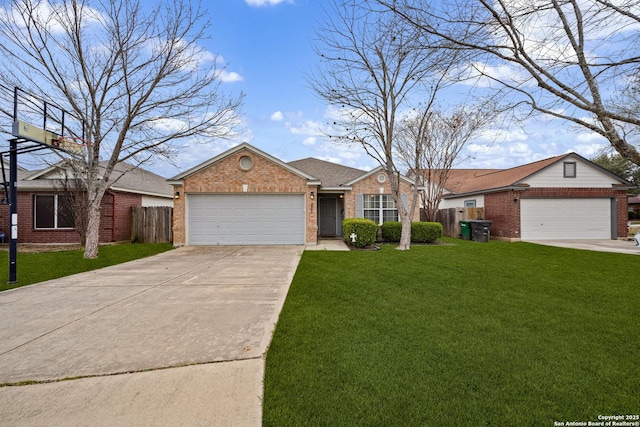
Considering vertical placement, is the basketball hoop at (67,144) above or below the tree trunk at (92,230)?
above

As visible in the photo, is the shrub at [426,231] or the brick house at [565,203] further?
the brick house at [565,203]

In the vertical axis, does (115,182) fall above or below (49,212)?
above

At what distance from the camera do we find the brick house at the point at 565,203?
14453 mm

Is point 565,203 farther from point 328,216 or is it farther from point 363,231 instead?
point 328,216

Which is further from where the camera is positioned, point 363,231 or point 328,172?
point 328,172

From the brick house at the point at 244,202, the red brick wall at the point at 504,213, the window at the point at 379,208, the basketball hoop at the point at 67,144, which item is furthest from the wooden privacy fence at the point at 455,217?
the basketball hoop at the point at 67,144

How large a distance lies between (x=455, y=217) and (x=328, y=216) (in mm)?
6914

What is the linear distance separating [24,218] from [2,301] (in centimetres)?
1096

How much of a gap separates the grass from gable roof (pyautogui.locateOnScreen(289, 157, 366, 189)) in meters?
7.90

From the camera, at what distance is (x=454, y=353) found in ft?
9.95

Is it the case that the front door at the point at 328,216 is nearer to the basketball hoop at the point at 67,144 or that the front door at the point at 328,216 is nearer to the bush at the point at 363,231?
the bush at the point at 363,231

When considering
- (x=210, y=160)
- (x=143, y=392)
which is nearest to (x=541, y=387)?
(x=143, y=392)

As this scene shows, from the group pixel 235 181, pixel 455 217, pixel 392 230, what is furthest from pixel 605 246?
pixel 235 181

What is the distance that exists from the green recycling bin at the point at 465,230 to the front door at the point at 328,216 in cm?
641
